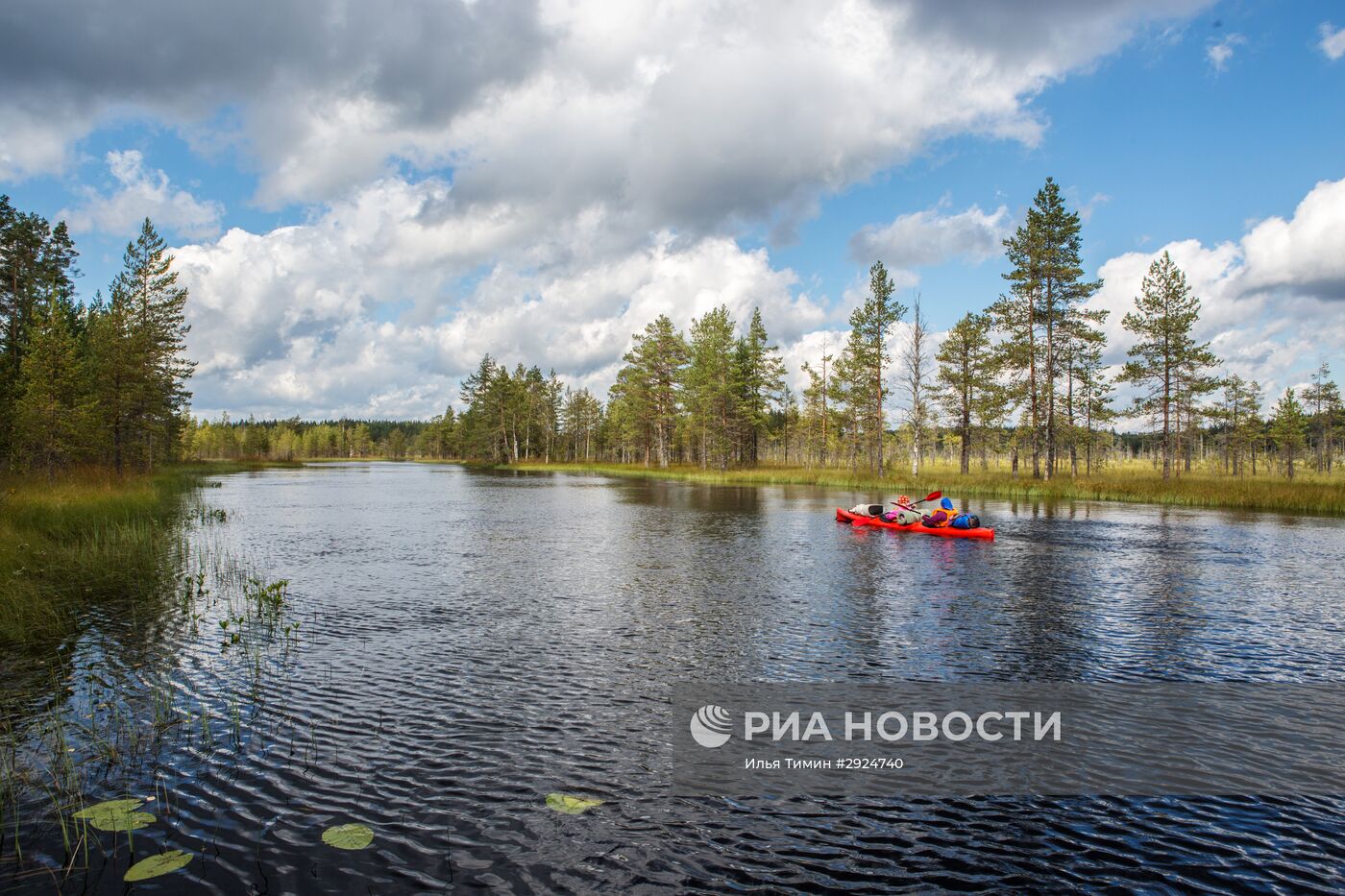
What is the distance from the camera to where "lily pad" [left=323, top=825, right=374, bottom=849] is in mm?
5996

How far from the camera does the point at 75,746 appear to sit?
7824 millimetres

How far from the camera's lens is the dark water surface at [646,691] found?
5770mm

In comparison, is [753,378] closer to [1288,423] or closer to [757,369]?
[757,369]

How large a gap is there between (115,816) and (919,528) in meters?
27.4

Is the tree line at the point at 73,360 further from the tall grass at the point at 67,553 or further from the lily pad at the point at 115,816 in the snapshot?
the lily pad at the point at 115,816

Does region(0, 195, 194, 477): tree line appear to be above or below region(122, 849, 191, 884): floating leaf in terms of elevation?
above

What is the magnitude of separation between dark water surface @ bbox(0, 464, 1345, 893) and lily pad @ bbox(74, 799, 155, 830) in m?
0.13

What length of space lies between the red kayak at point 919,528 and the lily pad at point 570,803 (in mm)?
23176

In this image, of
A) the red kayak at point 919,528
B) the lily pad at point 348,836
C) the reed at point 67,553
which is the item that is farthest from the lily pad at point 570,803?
the red kayak at point 919,528

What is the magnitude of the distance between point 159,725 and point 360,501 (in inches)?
1555

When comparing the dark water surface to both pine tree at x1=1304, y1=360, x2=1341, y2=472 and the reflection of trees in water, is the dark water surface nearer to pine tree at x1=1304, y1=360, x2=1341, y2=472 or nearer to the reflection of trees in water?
the reflection of trees in water

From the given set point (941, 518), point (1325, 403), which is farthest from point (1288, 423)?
point (941, 518)

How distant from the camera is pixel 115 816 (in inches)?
251

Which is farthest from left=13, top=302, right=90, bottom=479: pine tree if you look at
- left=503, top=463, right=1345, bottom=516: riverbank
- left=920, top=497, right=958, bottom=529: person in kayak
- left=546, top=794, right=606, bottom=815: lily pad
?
left=503, top=463, right=1345, bottom=516: riverbank
